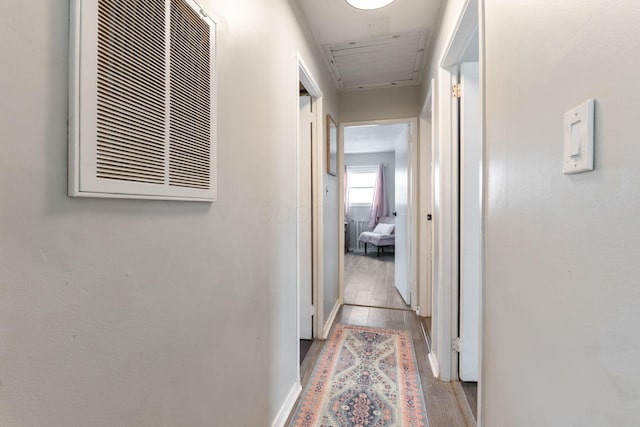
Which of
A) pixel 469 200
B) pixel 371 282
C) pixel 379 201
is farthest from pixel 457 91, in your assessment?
pixel 379 201

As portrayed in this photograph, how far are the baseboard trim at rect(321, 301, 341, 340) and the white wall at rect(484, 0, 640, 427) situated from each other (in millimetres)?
1610

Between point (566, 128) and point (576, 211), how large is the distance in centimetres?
16

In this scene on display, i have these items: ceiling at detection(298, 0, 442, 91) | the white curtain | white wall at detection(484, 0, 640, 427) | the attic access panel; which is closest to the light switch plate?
white wall at detection(484, 0, 640, 427)

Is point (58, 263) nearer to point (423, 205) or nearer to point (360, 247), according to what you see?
point (423, 205)

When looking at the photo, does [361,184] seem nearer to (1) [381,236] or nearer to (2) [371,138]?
(1) [381,236]

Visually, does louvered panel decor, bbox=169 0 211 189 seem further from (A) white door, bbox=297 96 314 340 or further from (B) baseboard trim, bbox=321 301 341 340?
(B) baseboard trim, bbox=321 301 341 340

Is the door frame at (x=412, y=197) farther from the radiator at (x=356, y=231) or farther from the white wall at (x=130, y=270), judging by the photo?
the radiator at (x=356, y=231)

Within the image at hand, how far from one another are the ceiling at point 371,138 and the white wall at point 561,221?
3482mm

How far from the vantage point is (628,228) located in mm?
425

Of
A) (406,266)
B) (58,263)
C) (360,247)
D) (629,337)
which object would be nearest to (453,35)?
(629,337)

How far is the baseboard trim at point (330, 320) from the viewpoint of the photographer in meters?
2.46

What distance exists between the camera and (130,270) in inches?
25.4

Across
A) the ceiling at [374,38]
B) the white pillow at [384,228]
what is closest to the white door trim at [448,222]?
the ceiling at [374,38]

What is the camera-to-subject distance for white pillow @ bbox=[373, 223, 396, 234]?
6.17 metres
